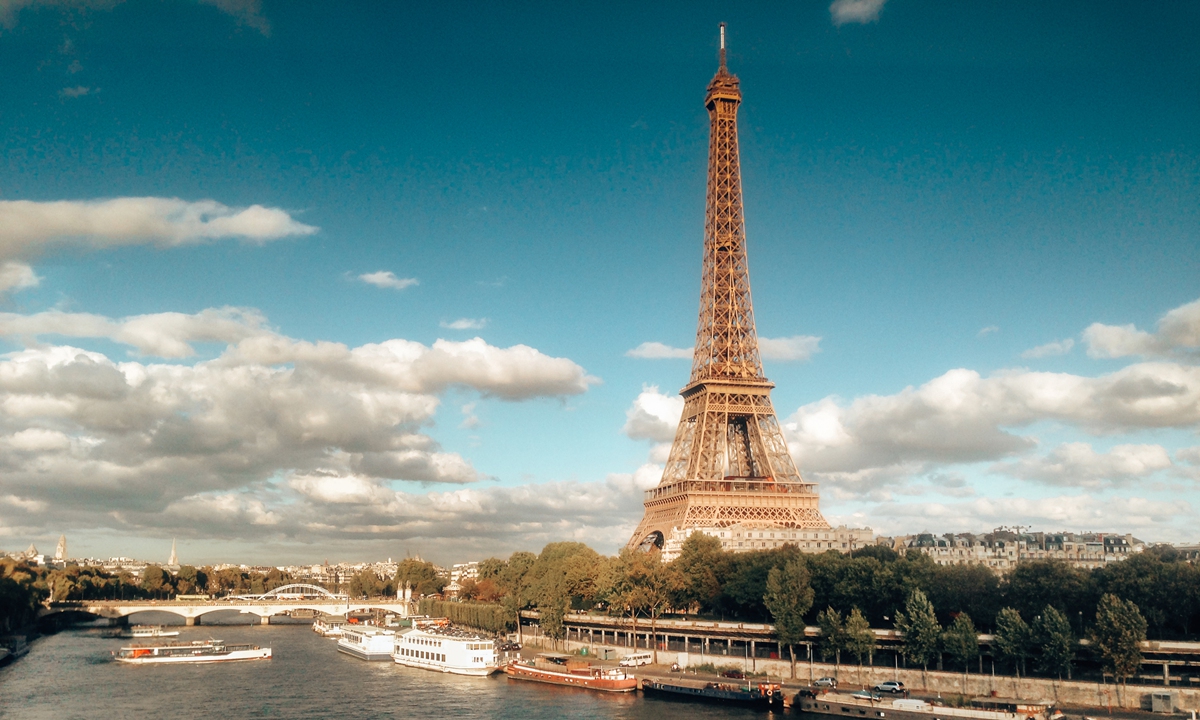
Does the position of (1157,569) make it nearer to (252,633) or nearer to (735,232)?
(735,232)

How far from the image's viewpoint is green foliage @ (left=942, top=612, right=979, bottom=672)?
66.6 metres

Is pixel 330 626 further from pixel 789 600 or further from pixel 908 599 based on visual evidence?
pixel 908 599

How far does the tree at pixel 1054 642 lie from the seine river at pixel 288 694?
19.0m

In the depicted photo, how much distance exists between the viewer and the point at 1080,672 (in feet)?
210

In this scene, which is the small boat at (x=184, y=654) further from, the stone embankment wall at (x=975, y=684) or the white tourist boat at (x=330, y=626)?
the stone embankment wall at (x=975, y=684)

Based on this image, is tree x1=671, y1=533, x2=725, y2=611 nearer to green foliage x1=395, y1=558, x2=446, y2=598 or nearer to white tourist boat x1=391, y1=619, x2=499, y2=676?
white tourist boat x1=391, y1=619, x2=499, y2=676

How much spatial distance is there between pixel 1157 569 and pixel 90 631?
150 metres

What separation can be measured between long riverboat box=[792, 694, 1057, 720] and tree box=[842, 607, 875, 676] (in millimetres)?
6759

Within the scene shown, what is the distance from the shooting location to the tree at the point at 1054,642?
62.2 metres

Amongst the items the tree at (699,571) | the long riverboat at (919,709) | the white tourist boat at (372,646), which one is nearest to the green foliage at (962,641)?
the long riverboat at (919,709)

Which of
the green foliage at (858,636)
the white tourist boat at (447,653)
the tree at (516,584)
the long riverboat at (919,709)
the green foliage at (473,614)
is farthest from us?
the green foliage at (473,614)

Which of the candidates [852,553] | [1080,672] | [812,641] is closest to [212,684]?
[812,641]

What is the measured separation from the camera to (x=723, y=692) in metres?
70.2

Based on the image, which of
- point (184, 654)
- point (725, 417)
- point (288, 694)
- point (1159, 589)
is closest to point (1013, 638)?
point (1159, 589)
